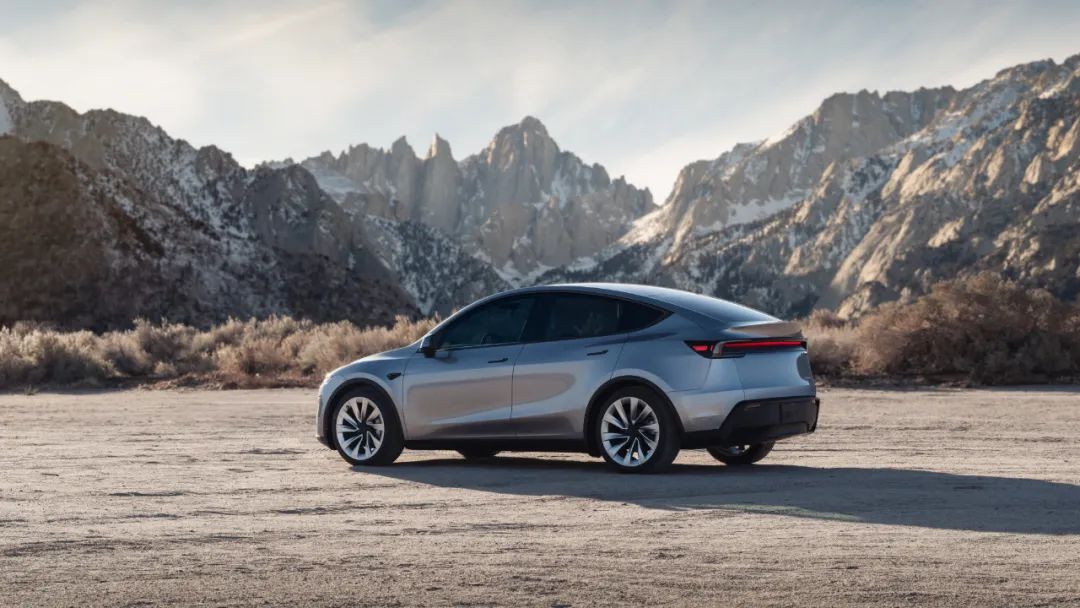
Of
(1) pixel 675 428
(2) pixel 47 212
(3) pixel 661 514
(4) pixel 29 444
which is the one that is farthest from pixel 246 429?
(2) pixel 47 212

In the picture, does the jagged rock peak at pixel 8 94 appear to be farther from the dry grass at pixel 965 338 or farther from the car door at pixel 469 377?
the car door at pixel 469 377

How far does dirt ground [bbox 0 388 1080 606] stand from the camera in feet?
19.8

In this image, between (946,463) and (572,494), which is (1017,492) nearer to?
(946,463)

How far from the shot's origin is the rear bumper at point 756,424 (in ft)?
33.6

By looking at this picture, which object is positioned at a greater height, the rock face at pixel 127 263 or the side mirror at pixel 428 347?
the rock face at pixel 127 263

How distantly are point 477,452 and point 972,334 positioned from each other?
592 inches

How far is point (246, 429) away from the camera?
1620 centimetres

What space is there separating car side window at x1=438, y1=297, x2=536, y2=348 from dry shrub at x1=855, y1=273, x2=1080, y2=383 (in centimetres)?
1458

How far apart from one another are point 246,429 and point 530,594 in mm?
10994

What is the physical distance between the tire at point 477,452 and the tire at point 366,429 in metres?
0.67

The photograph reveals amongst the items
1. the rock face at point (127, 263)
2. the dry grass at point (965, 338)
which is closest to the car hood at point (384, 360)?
the dry grass at point (965, 338)

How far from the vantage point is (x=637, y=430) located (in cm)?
1062

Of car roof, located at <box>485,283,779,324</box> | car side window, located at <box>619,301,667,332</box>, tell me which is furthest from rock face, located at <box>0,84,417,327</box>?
car side window, located at <box>619,301,667,332</box>

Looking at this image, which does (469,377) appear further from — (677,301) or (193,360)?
(193,360)
